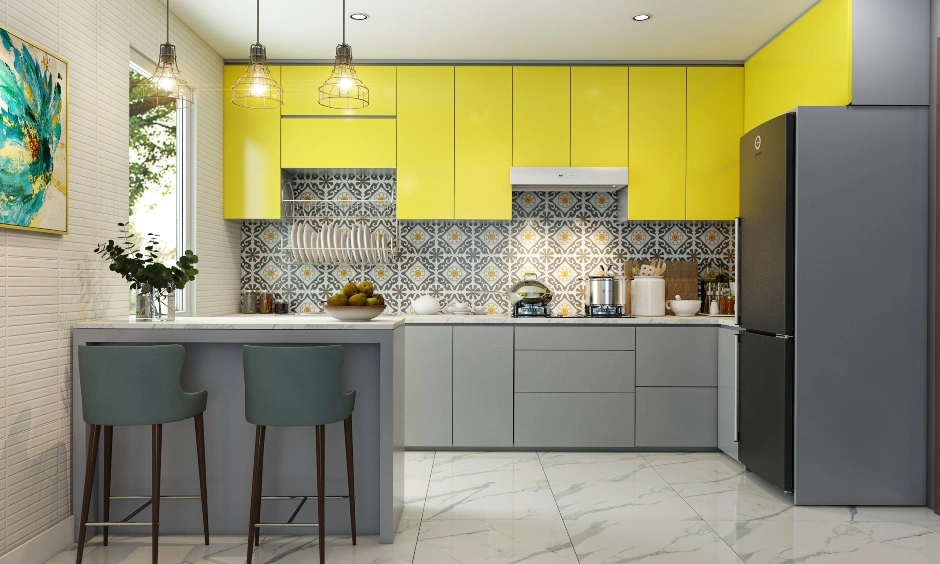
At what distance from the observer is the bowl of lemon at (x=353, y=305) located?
10.4 feet

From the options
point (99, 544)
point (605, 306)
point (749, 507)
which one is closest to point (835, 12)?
point (605, 306)

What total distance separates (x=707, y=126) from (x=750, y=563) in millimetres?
3064

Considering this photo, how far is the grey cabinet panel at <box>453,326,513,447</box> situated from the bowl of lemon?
152cm

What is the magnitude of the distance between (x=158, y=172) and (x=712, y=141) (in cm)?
350

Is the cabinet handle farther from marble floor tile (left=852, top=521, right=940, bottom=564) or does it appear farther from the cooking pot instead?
the cooking pot

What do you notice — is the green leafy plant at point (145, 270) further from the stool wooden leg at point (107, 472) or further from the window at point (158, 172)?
the stool wooden leg at point (107, 472)

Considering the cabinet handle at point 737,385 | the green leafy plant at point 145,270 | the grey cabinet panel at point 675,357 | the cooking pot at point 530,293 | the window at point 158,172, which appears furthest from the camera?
the cooking pot at point 530,293

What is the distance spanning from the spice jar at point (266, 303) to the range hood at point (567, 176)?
1.89 metres

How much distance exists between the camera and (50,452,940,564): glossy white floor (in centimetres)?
292

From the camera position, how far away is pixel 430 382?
15.4 ft

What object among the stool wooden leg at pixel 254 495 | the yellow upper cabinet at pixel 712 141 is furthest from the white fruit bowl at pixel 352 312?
the yellow upper cabinet at pixel 712 141

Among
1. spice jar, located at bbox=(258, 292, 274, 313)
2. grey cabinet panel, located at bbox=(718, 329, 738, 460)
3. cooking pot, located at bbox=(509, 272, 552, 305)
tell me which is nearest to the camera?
grey cabinet panel, located at bbox=(718, 329, 738, 460)

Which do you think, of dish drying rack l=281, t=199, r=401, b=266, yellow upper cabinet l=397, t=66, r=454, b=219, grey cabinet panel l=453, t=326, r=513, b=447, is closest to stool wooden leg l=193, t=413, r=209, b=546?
Answer: grey cabinet panel l=453, t=326, r=513, b=447

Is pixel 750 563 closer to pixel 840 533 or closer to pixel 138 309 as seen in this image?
pixel 840 533
